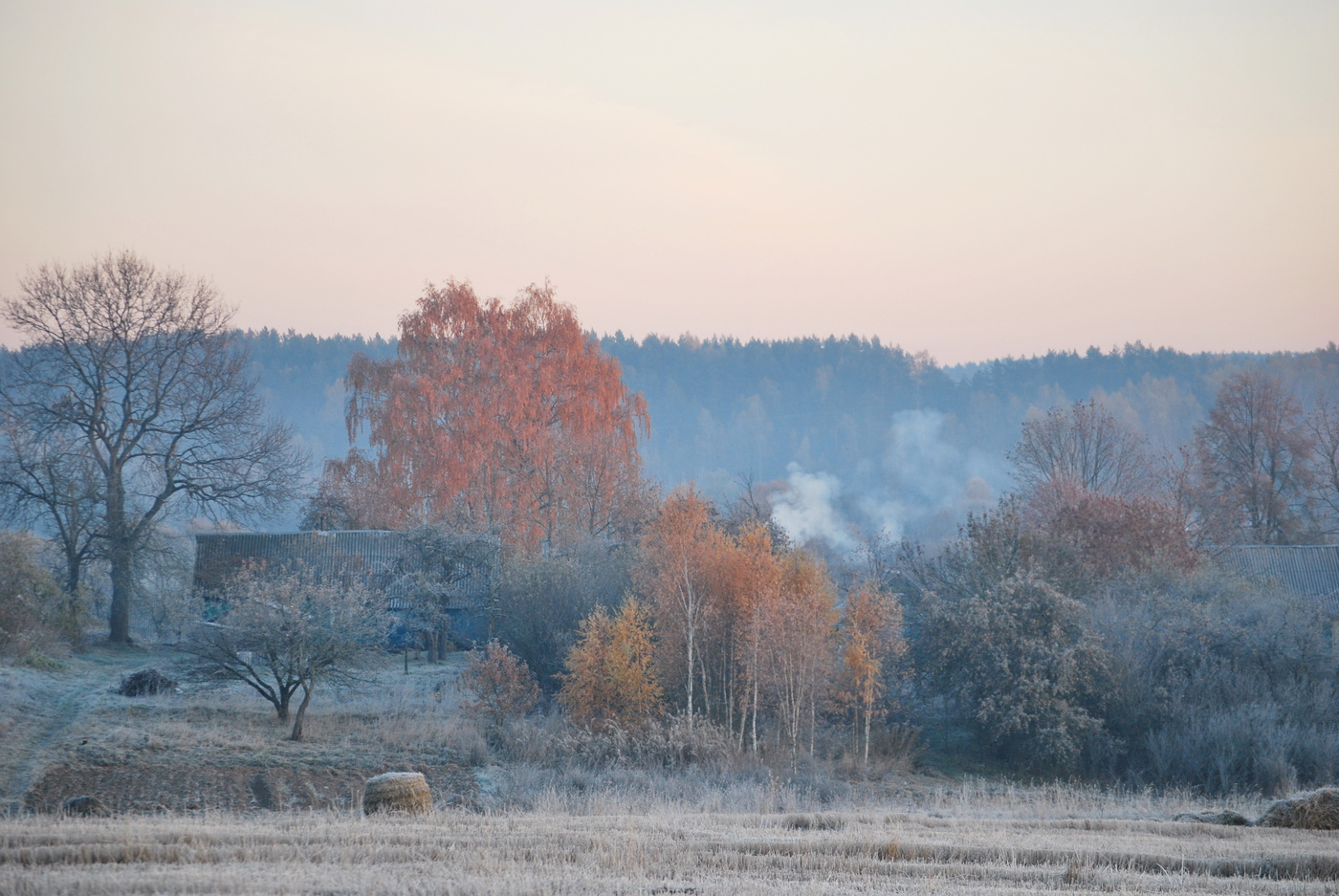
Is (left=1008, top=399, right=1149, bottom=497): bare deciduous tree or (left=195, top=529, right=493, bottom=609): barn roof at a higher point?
(left=1008, top=399, right=1149, bottom=497): bare deciduous tree

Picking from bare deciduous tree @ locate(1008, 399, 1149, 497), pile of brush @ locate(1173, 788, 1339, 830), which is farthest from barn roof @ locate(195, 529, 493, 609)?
bare deciduous tree @ locate(1008, 399, 1149, 497)

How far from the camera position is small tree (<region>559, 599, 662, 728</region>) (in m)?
21.4

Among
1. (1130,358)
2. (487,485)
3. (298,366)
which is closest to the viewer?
(487,485)

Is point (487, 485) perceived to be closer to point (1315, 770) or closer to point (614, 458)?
point (614, 458)

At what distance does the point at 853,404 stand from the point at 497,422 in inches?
2928

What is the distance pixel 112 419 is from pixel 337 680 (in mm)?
16608

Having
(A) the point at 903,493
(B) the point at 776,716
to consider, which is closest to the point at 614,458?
(B) the point at 776,716

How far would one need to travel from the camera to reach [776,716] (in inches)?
915

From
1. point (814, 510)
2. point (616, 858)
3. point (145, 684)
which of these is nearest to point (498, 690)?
point (145, 684)

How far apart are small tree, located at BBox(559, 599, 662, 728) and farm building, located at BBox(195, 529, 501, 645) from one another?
783 centimetres

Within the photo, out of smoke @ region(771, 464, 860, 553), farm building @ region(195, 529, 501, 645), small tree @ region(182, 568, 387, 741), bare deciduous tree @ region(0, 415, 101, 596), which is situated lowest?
small tree @ region(182, 568, 387, 741)

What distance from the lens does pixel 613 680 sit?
848 inches

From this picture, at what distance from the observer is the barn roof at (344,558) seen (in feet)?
101

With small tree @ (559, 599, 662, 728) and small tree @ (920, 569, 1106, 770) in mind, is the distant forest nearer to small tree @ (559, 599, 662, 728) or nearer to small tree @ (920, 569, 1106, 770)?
small tree @ (920, 569, 1106, 770)
